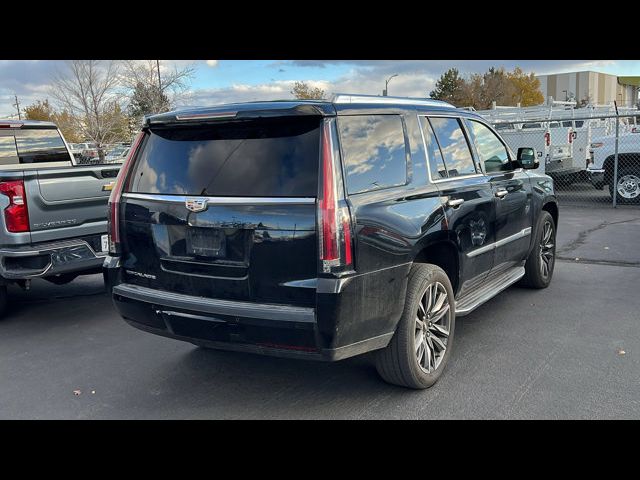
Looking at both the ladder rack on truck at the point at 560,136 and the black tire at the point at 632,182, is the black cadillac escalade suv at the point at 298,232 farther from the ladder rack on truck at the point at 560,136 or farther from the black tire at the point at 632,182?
the ladder rack on truck at the point at 560,136

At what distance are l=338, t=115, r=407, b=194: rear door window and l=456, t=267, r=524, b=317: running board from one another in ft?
4.19

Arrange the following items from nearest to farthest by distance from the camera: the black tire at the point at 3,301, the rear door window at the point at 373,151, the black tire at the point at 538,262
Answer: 1. the rear door window at the point at 373,151
2. the black tire at the point at 3,301
3. the black tire at the point at 538,262

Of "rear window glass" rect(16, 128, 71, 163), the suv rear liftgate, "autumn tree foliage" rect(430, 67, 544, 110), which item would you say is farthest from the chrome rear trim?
"autumn tree foliage" rect(430, 67, 544, 110)

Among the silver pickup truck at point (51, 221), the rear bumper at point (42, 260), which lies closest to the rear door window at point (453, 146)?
the silver pickup truck at point (51, 221)

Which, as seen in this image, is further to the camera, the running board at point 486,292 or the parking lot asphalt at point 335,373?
the running board at point 486,292

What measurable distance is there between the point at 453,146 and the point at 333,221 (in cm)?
195

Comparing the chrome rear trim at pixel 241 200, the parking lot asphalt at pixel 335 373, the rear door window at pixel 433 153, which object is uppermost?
the rear door window at pixel 433 153

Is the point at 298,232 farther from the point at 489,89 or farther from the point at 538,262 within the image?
the point at 489,89

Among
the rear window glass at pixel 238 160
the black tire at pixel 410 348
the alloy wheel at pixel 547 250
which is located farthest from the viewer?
the alloy wheel at pixel 547 250

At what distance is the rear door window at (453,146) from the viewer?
4.64m

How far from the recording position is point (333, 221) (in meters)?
3.29

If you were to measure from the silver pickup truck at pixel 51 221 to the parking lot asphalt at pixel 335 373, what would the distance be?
0.67 meters

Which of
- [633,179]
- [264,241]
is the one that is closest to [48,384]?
[264,241]

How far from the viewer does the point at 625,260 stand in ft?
26.6
